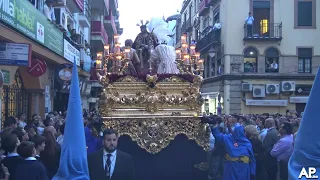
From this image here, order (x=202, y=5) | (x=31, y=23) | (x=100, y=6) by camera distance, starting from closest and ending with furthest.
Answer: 1. (x=31, y=23)
2. (x=100, y=6)
3. (x=202, y=5)

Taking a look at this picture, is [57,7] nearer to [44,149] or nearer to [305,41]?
[44,149]

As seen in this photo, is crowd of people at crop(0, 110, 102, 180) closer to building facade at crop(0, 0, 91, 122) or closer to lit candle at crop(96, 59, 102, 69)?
lit candle at crop(96, 59, 102, 69)

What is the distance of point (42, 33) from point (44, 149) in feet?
25.1

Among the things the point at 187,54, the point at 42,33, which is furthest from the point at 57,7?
the point at 187,54

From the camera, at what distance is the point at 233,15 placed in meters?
27.2

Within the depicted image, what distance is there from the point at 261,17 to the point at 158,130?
20.9m

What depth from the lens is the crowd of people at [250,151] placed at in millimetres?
7883

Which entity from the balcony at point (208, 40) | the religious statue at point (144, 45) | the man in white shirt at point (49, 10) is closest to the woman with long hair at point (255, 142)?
the religious statue at point (144, 45)

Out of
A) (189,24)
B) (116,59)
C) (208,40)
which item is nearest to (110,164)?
(116,59)

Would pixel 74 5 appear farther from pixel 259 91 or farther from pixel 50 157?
pixel 50 157

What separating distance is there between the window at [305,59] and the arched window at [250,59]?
2556 millimetres

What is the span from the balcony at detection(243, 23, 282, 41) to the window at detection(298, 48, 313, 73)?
1.68 meters

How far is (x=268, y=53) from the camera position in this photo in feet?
89.2

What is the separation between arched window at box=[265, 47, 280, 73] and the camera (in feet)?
88.9
